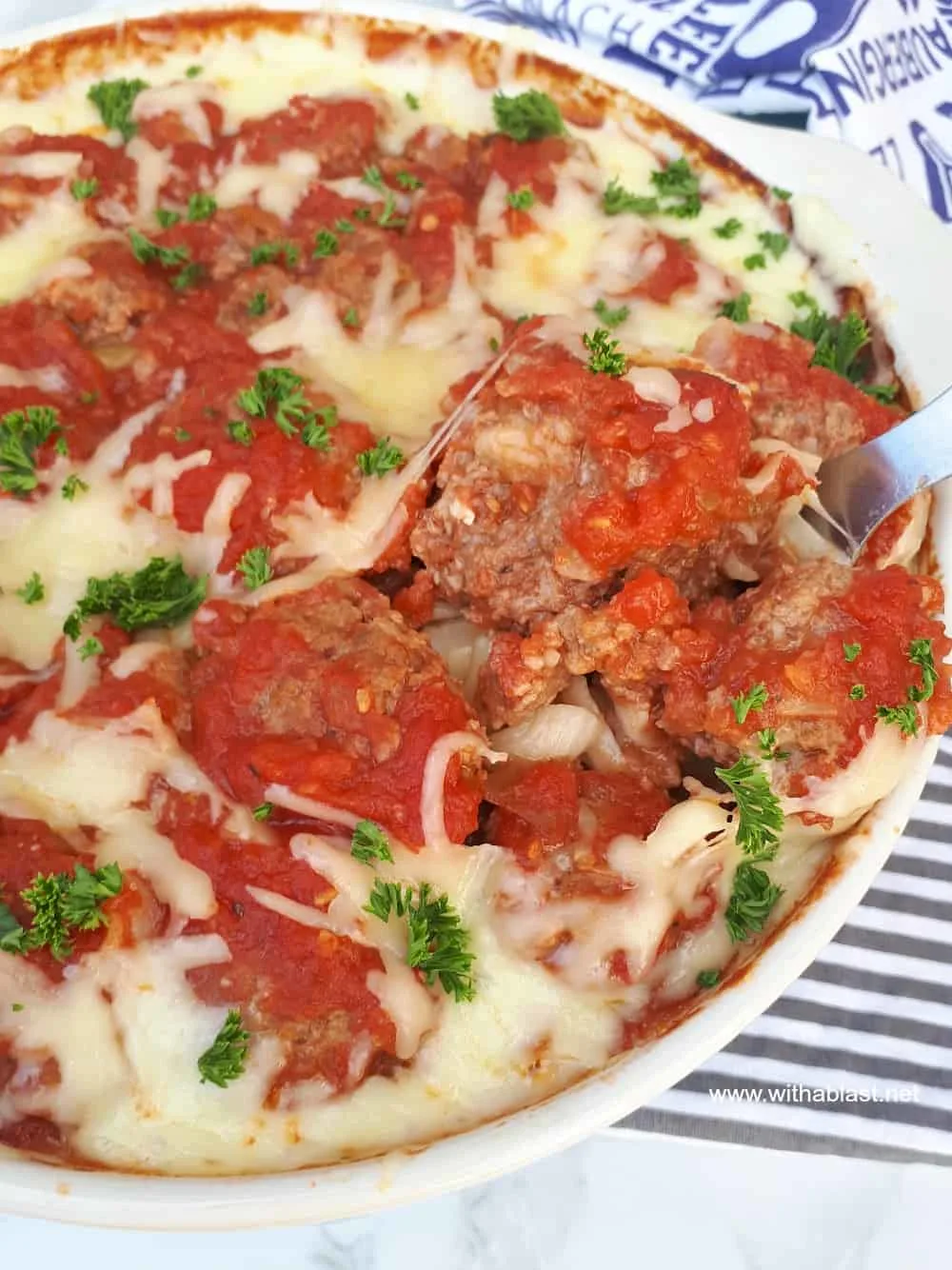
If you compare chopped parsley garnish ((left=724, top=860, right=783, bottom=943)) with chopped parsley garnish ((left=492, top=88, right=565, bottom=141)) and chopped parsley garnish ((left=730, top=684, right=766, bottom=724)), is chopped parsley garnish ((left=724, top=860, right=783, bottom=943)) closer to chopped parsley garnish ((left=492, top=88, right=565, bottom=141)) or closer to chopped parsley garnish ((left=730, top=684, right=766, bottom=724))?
chopped parsley garnish ((left=730, top=684, right=766, bottom=724))

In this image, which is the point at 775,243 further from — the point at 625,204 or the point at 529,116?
the point at 529,116

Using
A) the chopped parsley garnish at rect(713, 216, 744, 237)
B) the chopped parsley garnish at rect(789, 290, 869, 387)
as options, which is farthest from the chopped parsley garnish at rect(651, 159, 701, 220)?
the chopped parsley garnish at rect(789, 290, 869, 387)

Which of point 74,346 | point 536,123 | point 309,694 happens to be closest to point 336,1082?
point 309,694

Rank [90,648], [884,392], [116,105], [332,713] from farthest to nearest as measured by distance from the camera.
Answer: [116,105] < [884,392] < [90,648] < [332,713]

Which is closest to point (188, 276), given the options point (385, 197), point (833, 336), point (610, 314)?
point (385, 197)

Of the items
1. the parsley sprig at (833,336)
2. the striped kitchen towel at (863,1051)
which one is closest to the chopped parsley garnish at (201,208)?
the parsley sprig at (833,336)

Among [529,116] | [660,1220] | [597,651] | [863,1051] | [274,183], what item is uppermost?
[529,116]

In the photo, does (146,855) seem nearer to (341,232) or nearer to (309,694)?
(309,694)

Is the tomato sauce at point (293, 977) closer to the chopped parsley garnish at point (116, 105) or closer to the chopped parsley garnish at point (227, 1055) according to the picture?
the chopped parsley garnish at point (227, 1055)

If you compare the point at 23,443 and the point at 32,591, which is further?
the point at 23,443
